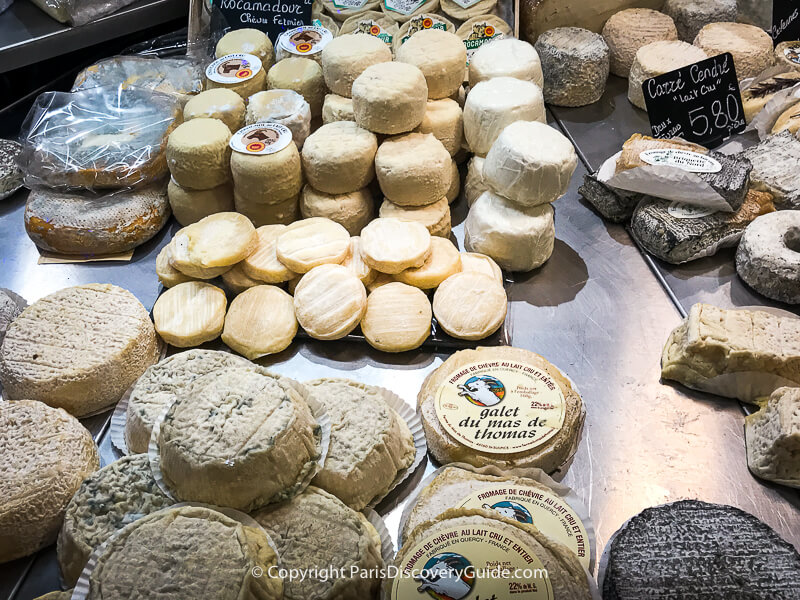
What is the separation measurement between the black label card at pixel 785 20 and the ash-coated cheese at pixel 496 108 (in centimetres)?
152

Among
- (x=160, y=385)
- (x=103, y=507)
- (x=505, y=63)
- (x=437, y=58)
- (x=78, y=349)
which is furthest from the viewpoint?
(x=505, y=63)

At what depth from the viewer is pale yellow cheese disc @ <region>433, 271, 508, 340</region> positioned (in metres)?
2.22

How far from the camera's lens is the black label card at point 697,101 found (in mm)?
2766

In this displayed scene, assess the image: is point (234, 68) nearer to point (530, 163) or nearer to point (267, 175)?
point (267, 175)

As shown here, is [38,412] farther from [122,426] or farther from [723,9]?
[723,9]

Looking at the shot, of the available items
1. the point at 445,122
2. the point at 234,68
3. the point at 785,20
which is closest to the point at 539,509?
the point at 445,122

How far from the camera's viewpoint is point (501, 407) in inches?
76.4

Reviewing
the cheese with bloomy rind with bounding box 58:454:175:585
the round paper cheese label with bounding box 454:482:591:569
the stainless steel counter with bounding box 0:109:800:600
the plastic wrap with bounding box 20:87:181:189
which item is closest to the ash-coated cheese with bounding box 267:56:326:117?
the plastic wrap with bounding box 20:87:181:189

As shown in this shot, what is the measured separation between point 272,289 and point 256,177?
382mm

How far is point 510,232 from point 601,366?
0.53 metres

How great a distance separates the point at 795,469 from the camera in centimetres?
186

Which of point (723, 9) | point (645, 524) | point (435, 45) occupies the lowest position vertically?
point (645, 524)

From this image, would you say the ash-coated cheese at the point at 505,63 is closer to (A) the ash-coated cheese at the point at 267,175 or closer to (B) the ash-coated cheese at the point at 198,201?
(A) the ash-coated cheese at the point at 267,175

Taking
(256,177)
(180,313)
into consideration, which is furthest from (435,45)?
(180,313)
